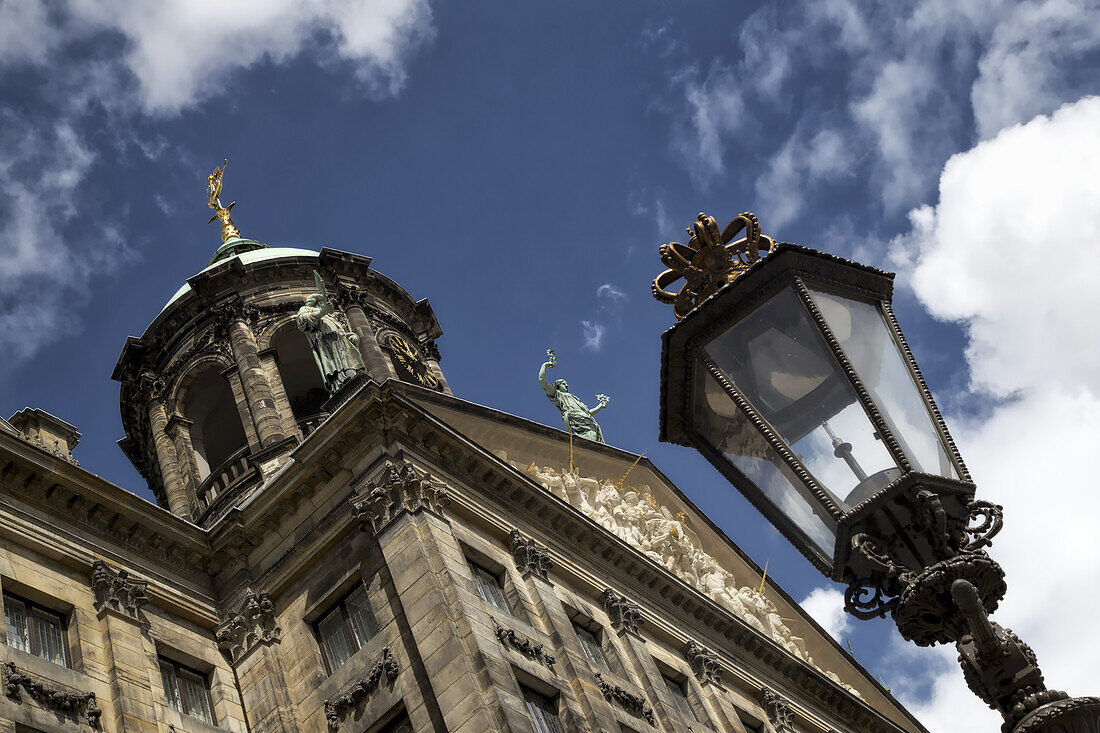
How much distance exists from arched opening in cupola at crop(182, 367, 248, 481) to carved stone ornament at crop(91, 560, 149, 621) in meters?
12.4

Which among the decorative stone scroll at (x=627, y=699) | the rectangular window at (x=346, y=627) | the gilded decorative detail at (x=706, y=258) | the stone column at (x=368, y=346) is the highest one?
the stone column at (x=368, y=346)

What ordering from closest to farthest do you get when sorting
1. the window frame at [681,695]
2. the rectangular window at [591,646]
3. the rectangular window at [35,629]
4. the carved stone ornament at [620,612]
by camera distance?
the rectangular window at [35,629], the rectangular window at [591,646], the carved stone ornament at [620,612], the window frame at [681,695]

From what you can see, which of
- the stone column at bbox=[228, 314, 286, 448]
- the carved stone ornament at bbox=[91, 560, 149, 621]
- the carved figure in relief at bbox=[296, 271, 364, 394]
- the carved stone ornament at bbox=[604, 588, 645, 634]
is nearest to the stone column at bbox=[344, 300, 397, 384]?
the carved figure in relief at bbox=[296, 271, 364, 394]

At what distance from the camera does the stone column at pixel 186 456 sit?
30547 mm

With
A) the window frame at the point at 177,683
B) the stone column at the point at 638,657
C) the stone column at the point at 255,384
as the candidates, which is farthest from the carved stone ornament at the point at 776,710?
the window frame at the point at 177,683

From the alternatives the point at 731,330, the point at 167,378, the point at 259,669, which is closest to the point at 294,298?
the point at 167,378

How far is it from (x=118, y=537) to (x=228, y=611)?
251 cm

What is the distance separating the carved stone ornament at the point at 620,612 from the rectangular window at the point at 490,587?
3.61 meters

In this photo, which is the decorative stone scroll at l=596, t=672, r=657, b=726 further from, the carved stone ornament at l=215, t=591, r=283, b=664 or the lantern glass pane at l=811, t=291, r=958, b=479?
the lantern glass pane at l=811, t=291, r=958, b=479

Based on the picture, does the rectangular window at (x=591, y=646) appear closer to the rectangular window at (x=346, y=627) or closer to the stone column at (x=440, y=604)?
the stone column at (x=440, y=604)

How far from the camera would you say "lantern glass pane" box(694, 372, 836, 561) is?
22.1ft

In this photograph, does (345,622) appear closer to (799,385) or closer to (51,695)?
(51,695)

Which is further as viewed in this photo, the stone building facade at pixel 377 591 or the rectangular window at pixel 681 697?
the rectangular window at pixel 681 697

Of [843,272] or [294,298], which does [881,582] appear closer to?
[843,272]
